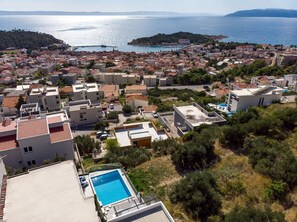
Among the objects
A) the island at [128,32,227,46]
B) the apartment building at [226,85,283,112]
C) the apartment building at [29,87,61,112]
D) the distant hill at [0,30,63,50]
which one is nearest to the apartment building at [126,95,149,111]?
the apartment building at [29,87,61,112]

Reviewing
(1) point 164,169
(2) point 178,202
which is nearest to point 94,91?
(1) point 164,169

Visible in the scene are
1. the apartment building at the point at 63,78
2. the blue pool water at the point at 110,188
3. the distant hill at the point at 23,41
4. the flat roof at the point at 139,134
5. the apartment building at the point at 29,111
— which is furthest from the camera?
the distant hill at the point at 23,41

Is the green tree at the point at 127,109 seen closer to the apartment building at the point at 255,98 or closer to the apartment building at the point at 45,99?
the apartment building at the point at 45,99

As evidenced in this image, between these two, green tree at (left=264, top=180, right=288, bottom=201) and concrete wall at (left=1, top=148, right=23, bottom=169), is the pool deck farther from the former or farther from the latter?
concrete wall at (left=1, top=148, right=23, bottom=169)

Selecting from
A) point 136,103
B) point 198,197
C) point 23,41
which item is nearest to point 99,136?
point 136,103

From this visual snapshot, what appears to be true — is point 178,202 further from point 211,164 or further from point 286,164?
point 286,164

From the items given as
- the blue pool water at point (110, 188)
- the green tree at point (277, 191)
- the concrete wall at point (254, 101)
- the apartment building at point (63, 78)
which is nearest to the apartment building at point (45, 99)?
the apartment building at point (63, 78)

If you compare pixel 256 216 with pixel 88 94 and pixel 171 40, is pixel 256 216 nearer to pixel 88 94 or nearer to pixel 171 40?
pixel 88 94
